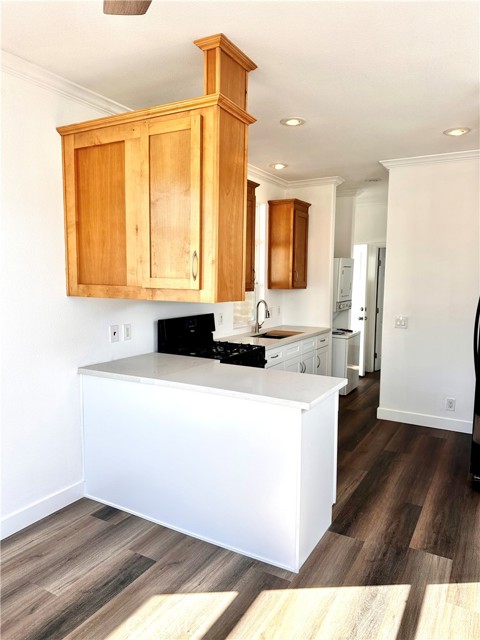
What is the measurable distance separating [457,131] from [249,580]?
3.40 m

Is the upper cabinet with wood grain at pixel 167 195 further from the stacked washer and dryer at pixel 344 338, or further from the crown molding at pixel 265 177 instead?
the stacked washer and dryer at pixel 344 338

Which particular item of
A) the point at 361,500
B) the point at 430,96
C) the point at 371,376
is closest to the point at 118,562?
the point at 361,500

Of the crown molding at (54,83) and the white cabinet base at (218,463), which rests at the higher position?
the crown molding at (54,83)

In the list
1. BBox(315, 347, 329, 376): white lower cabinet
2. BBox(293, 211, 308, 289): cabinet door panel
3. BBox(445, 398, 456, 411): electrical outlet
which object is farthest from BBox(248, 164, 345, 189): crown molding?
BBox(445, 398, 456, 411): electrical outlet

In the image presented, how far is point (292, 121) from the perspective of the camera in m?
3.27

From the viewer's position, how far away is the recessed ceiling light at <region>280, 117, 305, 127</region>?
323 cm

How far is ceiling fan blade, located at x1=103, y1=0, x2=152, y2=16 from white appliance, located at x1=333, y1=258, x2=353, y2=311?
172 inches

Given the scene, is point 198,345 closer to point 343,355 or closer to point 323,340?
point 323,340

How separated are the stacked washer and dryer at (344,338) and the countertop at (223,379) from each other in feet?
9.14

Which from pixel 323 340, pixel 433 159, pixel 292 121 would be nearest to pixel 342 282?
pixel 323 340

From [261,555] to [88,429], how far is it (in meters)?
1.35

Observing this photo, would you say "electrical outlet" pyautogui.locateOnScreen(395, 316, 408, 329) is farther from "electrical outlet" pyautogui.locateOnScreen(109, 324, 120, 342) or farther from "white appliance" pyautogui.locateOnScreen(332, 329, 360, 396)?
"electrical outlet" pyautogui.locateOnScreen(109, 324, 120, 342)

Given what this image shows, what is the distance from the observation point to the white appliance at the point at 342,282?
5.55 m

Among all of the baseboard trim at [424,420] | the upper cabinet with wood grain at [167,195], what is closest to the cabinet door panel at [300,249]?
the baseboard trim at [424,420]
